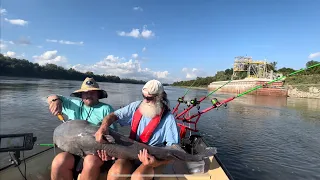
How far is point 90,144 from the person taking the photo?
3.19 meters

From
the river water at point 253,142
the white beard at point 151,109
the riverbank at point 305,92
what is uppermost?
the white beard at point 151,109

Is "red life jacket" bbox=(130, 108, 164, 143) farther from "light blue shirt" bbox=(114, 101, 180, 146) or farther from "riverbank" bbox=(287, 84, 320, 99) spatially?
"riverbank" bbox=(287, 84, 320, 99)

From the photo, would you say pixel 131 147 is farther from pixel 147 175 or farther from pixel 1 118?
pixel 1 118

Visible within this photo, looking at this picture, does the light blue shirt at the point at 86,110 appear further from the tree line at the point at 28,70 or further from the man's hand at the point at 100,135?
the tree line at the point at 28,70

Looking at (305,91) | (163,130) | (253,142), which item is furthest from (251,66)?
(163,130)

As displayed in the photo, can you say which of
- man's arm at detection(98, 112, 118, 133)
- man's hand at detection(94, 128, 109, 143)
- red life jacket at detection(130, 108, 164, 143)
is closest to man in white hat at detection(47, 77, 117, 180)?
man's hand at detection(94, 128, 109, 143)

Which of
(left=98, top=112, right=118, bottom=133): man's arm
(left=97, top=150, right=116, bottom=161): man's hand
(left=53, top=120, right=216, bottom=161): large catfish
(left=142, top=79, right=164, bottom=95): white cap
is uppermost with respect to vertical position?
(left=142, top=79, right=164, bottom=95): white cap

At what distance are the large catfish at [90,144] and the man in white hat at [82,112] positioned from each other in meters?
0.14

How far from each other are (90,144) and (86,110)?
1.05 meters

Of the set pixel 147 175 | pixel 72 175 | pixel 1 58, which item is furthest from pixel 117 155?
pixel 1 58

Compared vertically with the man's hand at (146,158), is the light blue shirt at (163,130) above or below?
above

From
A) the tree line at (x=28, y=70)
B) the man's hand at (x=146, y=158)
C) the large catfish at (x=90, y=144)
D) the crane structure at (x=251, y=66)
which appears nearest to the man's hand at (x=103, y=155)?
the large catfish at (x=90, y=144)

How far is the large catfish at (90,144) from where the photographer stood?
3.19 meters

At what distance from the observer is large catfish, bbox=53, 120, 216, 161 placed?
3.19 meters
